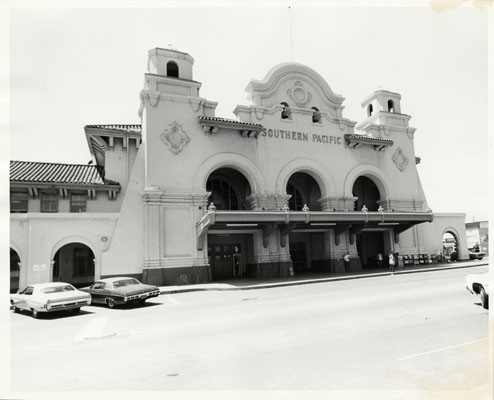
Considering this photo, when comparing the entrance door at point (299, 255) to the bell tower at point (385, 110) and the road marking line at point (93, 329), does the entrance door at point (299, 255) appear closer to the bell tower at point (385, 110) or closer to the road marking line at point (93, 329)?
the bell tower at point (385, 110)

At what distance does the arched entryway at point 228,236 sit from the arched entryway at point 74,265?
8.68 m

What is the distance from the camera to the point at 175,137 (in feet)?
82.1

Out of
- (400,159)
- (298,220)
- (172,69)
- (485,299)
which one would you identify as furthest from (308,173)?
(485,299)

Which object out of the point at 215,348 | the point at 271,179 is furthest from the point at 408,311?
the point at 271,179

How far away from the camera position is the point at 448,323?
28.3 ft

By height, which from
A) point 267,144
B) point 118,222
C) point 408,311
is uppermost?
point 267,144

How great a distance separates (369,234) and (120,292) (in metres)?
24.4

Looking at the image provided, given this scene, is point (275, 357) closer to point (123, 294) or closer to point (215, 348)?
point (215, 348)

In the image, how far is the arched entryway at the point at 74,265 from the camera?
85.1ft

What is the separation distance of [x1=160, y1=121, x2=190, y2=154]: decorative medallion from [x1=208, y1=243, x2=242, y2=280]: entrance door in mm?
A: 7780

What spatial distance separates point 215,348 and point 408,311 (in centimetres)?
590

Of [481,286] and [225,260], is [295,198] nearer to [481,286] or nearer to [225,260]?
[225,260]

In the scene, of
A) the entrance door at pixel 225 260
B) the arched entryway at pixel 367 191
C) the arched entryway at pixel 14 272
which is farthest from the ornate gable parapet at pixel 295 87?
the arched entryway at pixel 14 272

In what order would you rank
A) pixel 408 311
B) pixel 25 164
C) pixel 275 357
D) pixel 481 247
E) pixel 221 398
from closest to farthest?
1. pixel 221 398
2. pixel 275 357
3. pixel 408 311
4. pixel 25 164
5. pixel 481 247
